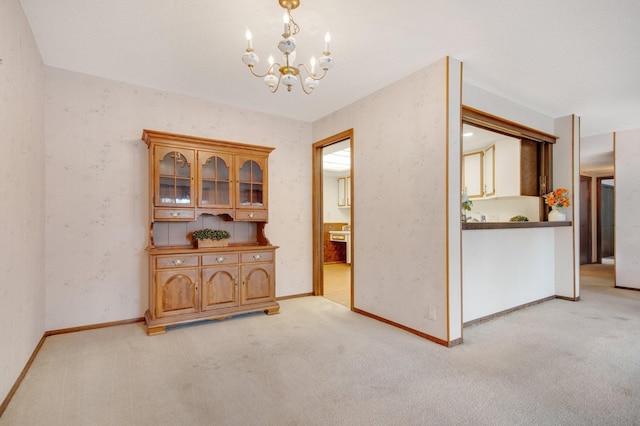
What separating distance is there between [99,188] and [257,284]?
193 centimetres

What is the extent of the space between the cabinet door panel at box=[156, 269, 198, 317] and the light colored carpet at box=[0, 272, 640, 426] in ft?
0.73

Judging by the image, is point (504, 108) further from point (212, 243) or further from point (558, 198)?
point (212, 243)

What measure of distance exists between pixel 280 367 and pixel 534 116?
4380 mm

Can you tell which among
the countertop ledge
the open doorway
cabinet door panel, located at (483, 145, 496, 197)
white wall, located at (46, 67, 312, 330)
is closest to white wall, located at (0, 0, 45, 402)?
white wall, located at (46, 67, 312, 330)

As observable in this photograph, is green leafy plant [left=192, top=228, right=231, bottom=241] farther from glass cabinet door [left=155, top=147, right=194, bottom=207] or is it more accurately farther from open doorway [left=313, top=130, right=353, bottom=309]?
open doorway [left=313, top=130, right=353, bottom=309]

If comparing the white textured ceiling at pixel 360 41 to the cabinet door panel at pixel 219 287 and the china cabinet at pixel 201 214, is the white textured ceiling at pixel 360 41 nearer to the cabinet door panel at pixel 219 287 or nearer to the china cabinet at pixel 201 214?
the china cabinet at pixel 201 214

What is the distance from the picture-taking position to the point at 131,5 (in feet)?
7.02

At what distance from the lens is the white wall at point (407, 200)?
9.19 ft

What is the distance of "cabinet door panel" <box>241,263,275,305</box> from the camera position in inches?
140

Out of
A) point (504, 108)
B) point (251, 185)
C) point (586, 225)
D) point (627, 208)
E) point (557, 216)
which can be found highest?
point (504, 108)

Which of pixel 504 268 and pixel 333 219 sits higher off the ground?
pixel 333 219

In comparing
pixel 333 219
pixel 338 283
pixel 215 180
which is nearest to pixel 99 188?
pixel 215 180

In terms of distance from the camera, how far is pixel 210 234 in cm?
347

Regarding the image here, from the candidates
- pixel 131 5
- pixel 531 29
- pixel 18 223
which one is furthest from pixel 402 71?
pixel 18 223
